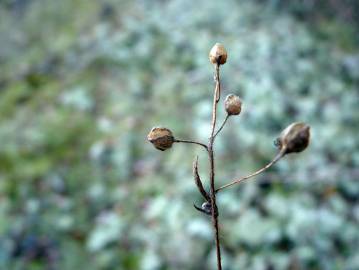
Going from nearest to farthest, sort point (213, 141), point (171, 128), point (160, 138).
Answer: point (213, 141) < point (160, 138) < point (171, 128)

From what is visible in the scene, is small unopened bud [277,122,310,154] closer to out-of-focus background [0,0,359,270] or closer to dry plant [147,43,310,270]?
dry plant [147,43,310,270]

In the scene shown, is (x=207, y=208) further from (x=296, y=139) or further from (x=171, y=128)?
(x=171, y=128)

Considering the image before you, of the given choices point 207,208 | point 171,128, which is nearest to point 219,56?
point 207,208

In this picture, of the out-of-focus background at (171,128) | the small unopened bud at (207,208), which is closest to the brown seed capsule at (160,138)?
the small unopened bud at (207,208)

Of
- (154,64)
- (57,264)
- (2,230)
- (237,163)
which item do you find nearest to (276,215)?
(237,163)

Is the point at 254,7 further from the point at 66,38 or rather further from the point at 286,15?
the point at 66,38
